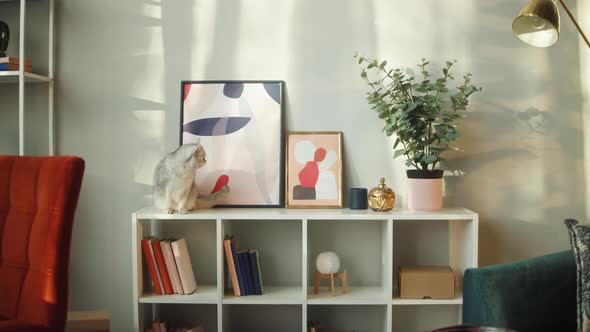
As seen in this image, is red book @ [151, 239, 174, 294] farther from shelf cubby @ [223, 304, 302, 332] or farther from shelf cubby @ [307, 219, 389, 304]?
shelf cubby @ [307, 219, 389, 304]

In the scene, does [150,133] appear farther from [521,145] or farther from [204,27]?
[521,145]

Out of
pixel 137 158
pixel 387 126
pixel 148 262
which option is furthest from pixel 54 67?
pixel 387 126

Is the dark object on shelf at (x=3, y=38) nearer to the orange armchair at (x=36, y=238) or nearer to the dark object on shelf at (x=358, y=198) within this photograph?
the orange armchair at (x=36, y=238)

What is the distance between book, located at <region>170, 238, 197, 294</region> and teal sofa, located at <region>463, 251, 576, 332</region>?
1181mm

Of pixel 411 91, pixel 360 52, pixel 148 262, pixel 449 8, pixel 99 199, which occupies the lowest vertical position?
pixel 148 262

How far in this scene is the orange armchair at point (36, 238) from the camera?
186cm

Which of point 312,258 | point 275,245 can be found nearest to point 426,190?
point 312,258

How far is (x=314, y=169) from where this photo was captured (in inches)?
105

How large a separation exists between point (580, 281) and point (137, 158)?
194 centimetres

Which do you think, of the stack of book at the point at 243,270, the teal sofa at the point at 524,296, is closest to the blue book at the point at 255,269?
the stack of book at the point at 243,270

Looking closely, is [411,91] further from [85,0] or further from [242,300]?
[85,0]

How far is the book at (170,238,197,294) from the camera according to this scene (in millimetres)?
2436

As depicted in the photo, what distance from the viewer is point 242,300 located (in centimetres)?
243

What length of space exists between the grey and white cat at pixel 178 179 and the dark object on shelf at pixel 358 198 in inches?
26.6
